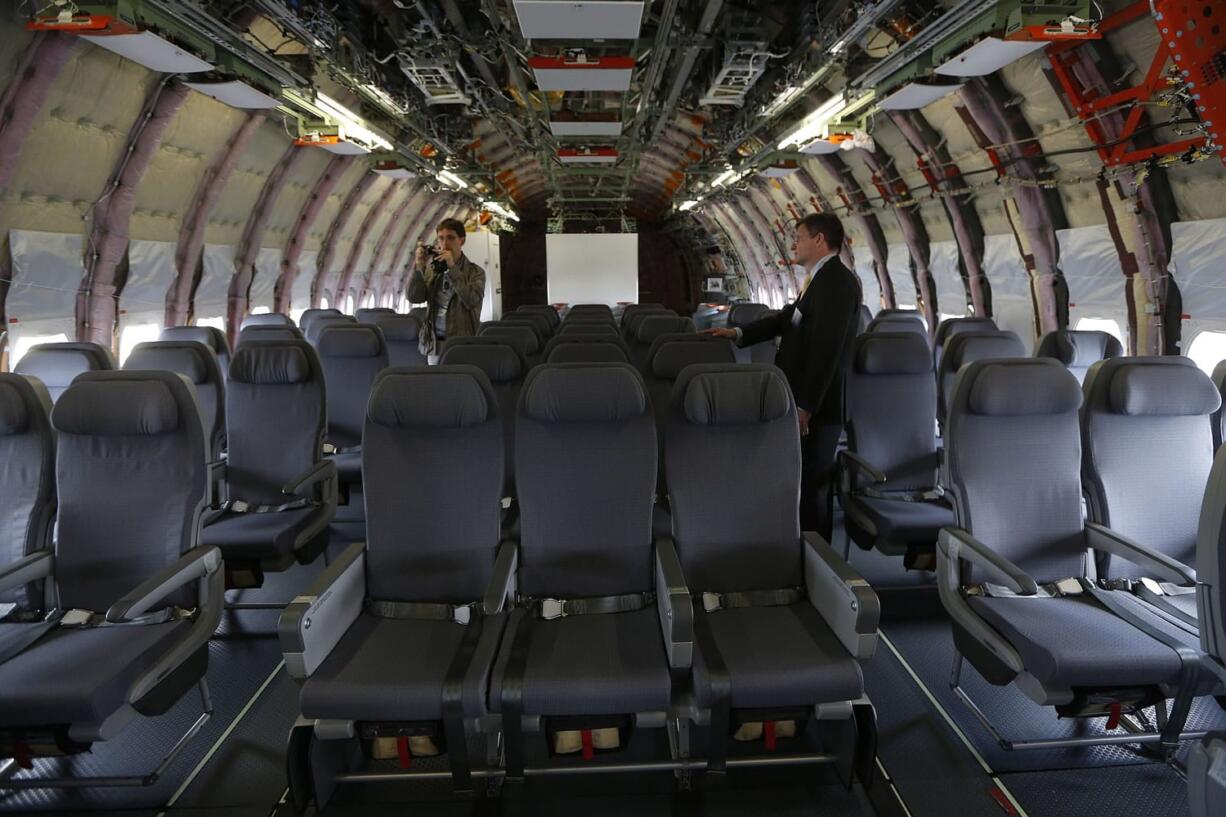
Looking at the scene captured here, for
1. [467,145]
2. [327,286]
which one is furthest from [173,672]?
[327,286]

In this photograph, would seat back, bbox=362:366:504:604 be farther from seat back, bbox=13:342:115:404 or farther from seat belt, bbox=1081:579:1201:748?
seat back, bbox=13:342:115:404

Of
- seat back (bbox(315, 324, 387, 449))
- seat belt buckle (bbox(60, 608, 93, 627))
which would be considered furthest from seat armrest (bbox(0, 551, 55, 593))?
seat back (bbox(315, 324, 387, 449))

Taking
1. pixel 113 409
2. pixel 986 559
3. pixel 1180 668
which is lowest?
pixel 1180 668

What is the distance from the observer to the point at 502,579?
2561 mm

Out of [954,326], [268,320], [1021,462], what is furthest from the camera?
[268,320]

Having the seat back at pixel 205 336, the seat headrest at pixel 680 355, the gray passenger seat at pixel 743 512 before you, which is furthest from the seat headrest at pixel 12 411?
the seat back at pixel 205 336

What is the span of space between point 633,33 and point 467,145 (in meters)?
8.34

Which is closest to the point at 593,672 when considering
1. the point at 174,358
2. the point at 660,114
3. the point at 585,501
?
the point at 585,501

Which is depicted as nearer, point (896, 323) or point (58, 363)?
point (58, 363)

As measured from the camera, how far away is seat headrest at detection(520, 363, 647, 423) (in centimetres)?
279

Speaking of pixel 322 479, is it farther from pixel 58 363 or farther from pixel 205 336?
pixel 205 336

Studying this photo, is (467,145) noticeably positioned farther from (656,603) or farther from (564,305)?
(656,603)

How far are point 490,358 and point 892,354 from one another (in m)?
2.48

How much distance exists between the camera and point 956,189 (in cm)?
884
